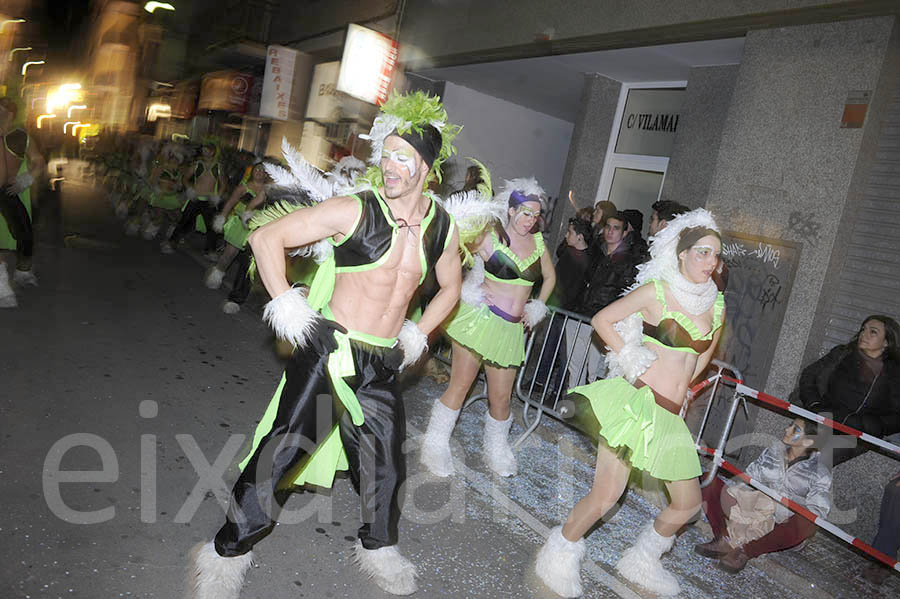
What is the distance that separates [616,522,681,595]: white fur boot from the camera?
410cm

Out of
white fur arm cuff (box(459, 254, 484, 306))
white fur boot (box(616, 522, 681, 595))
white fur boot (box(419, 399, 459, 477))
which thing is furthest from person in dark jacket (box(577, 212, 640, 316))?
white fur boot (box(616, 522, 681, 595))

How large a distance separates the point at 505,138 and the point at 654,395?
10.9 meters

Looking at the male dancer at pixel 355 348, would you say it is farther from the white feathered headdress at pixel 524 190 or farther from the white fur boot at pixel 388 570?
the white feathered headdress at pixel 524 190

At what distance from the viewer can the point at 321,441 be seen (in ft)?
11.3

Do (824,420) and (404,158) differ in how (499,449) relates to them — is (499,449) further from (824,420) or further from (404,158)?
(404,158)

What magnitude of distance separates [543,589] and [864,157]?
4.76m

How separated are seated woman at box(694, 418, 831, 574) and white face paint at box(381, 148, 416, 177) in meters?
3.40

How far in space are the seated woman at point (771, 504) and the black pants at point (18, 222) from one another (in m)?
7.24

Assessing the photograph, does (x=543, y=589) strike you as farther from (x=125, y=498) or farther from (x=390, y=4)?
(x=390, y=4)

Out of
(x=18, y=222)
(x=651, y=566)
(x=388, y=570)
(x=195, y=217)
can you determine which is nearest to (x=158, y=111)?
(x=195, y=217)

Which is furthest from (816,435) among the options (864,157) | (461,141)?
(461,141)

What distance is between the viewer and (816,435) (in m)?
5.23

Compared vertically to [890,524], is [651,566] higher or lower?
lower

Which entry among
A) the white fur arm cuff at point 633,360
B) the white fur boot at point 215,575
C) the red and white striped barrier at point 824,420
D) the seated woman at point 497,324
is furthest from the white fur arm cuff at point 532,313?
the white fur boot at point 215,575
